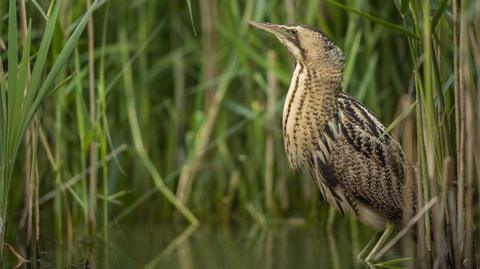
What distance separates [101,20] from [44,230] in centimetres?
141

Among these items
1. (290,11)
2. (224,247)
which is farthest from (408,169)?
(290,11)

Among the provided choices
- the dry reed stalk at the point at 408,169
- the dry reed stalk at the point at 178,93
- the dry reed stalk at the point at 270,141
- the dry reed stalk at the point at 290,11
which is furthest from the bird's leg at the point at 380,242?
the dry reed stalk at the point at 178,93

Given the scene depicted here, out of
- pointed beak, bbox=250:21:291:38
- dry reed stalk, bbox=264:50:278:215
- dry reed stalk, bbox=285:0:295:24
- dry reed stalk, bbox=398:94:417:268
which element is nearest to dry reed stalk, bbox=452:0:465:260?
dry reed stalk, bbox=398:94:417:268

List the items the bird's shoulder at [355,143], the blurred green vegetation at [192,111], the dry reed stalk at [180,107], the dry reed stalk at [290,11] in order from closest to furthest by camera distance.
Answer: the bird's shoulder at [355,143]
the blurred green vegetation at [192,111]
the dry reed stalk at [290,11]
the dry reed stalk at [180,107]

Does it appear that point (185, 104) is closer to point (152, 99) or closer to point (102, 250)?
point (152, 99)

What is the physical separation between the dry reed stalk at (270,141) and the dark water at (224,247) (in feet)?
0.53

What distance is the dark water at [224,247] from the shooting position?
184 inches

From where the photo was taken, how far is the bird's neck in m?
4.56

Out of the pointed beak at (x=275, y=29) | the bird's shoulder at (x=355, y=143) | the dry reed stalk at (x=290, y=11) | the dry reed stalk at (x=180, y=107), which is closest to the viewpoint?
the bird's shoulder at (x=355, y=143)

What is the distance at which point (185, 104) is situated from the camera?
674 centimetres

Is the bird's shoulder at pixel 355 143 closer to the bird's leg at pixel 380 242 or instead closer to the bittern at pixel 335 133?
the bittern at pixel 335 133

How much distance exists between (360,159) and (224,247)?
0.99 m

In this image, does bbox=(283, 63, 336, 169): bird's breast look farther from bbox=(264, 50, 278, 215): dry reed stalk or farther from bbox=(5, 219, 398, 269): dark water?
bbox=(264, 50, 278, 215): dry reed stalk

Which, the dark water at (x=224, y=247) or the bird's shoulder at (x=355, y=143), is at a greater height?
the bird's shoulder at (x=355, y=143)
